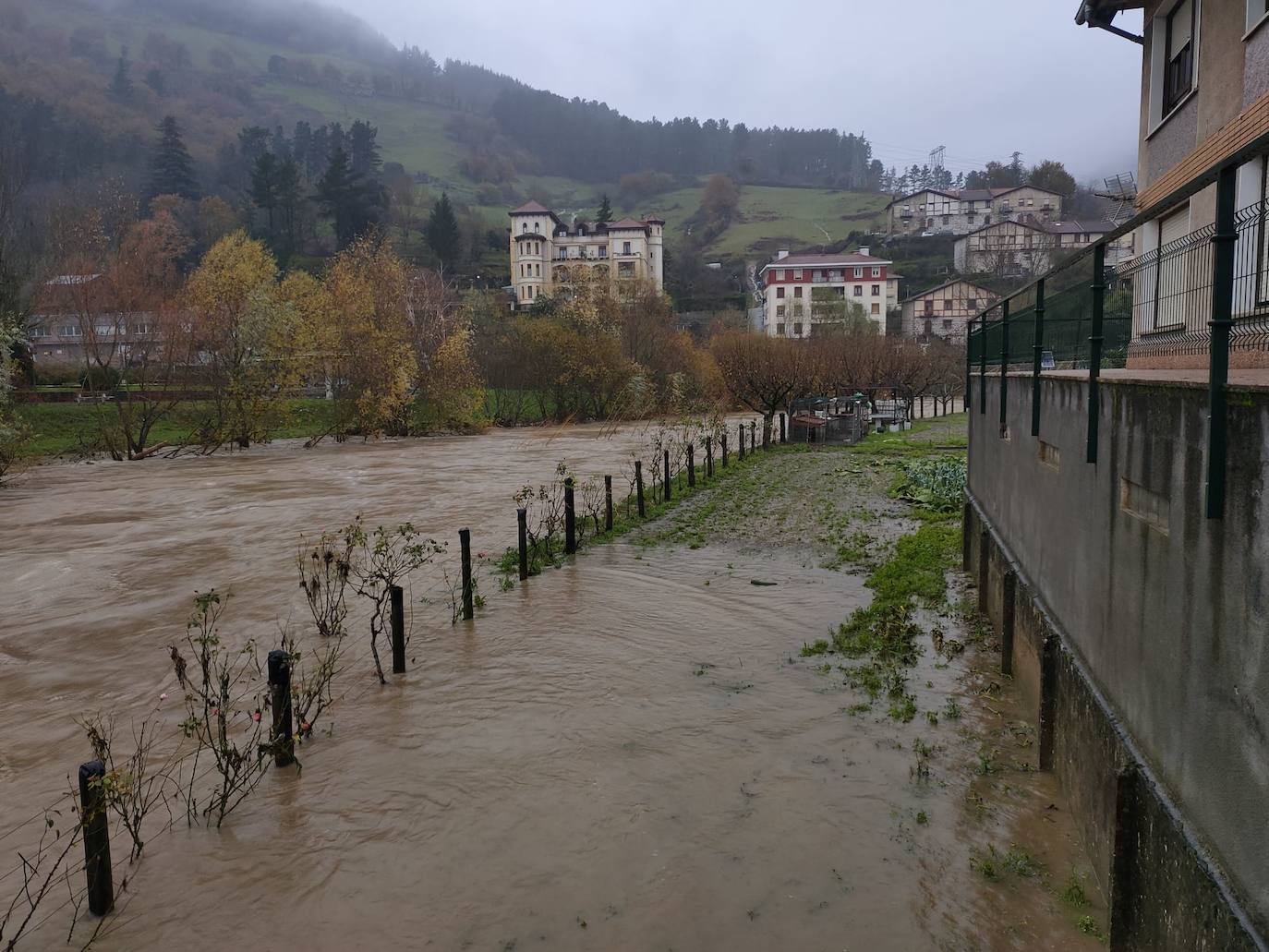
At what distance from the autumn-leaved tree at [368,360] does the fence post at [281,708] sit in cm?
3466

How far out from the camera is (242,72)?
630ft

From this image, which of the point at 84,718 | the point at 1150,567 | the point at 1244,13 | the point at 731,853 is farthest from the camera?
the point at 1244,13

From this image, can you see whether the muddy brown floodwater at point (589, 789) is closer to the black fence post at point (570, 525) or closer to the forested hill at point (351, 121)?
the black fence post at point (570, 525)

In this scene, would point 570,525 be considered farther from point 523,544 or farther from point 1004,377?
point 1004,377

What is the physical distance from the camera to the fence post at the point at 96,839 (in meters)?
4.52

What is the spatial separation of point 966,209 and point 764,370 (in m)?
92.6

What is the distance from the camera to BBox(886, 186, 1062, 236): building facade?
112188 millimetres

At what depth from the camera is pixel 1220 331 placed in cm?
332

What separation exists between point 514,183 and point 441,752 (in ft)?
568

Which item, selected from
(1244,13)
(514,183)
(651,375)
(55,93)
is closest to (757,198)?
(514,183)

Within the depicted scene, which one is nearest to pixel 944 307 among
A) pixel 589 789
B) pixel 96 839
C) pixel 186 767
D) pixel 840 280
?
pixel 840 280

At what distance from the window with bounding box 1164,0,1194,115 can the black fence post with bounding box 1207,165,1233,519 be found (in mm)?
11088

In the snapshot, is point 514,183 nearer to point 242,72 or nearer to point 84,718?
point 242,72

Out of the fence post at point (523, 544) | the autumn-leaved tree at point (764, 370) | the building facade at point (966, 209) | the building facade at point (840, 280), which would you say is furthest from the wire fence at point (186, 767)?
the building facade at point (966, 209)
